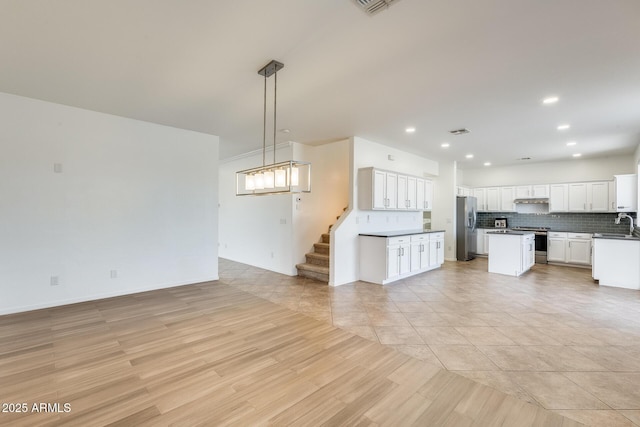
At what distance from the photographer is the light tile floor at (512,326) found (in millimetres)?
2242

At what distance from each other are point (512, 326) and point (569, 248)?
5778mm

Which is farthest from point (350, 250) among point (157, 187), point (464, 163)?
point (464, 163)

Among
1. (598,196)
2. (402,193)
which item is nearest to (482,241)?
(598,196)

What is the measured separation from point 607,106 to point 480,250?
5.75 metres

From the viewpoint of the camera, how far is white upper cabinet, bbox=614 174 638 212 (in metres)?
6.07

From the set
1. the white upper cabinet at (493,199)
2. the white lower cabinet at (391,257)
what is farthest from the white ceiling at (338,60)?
the white upper cabinet at (493,199)

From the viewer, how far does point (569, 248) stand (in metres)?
7.44

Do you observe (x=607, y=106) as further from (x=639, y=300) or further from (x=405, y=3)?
(x=405, y=3)

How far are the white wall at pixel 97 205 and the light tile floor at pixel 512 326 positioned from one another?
4.78ft

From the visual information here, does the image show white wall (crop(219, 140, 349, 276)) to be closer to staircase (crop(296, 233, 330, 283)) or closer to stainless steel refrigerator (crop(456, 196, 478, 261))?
staircase (crop(296, 233, 330, 283))

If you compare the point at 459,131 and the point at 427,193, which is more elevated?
the point at 459,131

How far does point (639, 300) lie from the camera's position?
457 centimetres

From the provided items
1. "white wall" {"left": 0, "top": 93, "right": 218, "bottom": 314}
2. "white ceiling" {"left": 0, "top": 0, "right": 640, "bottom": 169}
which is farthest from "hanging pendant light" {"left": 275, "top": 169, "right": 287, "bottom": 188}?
"white wall" {"left": 0, "top": 93, "right": 218, "bottom": 314}

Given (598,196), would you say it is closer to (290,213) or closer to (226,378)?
(290,213)
